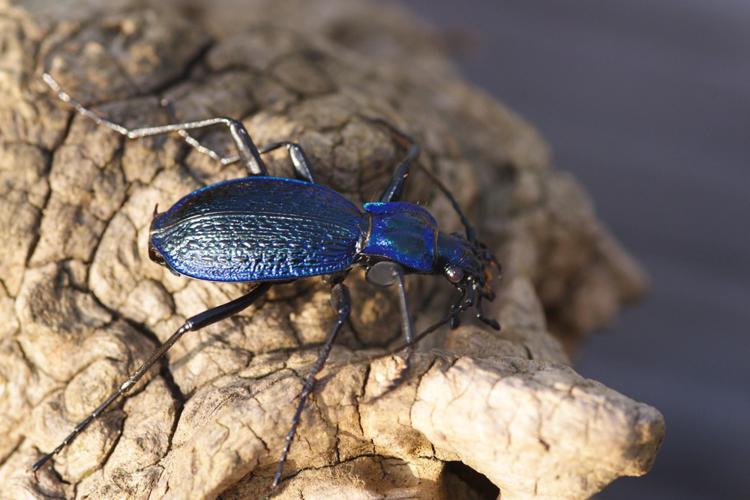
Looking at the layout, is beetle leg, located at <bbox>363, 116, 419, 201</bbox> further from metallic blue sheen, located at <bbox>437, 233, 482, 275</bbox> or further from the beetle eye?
the beetle eye

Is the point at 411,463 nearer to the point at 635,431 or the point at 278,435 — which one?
the point at 278,435

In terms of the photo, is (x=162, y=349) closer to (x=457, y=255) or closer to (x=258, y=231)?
(x=258, y=231)

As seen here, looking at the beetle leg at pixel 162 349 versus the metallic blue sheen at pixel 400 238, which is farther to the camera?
the metallic blue sheen at pixel 400 238

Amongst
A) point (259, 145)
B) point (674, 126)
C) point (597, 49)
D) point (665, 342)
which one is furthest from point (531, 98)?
point (259, 145)

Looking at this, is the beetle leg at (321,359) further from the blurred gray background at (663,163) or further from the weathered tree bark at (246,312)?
the blurred gray background at (663,163)

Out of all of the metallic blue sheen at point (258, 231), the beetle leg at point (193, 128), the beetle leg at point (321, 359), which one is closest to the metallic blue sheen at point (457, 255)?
the metallic blue sheen at point (258, 231)

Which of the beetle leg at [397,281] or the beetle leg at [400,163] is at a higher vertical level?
the beetle leg at [400,163]
